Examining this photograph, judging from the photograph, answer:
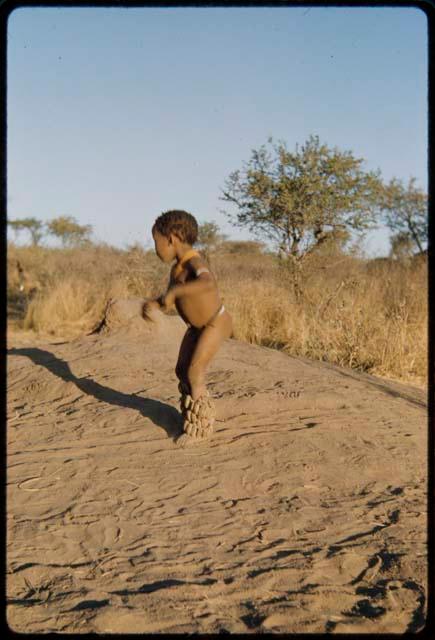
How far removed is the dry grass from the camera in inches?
316

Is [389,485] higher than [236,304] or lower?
lower

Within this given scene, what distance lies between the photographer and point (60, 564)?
303 centimetres

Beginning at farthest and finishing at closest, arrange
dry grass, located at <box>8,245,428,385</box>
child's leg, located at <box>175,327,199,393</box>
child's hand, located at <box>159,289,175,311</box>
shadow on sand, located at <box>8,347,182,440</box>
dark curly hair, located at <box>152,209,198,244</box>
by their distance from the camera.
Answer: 1. dry grass, located at <box>8,245,428,385</box>
2. shadow on sand, located at <box>8,347,182,440</box>
3. child's leg, located at <box>175,327,199,393</box>
4. dark curly hair, located at <box>152,209,198,244</box>
5. child's hand, located at <box>159,289,175,311</box>

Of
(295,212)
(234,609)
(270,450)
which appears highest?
(295,212)

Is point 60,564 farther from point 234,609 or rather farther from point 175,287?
point 175,287

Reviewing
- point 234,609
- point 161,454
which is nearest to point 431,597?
point 234,609

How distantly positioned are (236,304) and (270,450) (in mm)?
5706

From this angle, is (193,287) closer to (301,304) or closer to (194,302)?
(194,302)

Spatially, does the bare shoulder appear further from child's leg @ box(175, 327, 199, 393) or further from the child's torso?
child's leg @ box(175, 327, 199, 393)

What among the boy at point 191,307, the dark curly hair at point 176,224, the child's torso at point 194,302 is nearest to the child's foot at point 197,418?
the boy at point 191,307

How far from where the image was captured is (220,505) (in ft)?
11.8

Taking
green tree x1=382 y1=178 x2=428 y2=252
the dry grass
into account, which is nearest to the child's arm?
the dry grass

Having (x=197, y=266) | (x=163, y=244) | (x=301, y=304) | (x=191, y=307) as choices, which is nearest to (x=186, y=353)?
(x=191, y=307)

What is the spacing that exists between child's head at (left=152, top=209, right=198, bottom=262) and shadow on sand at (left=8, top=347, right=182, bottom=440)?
126cm
